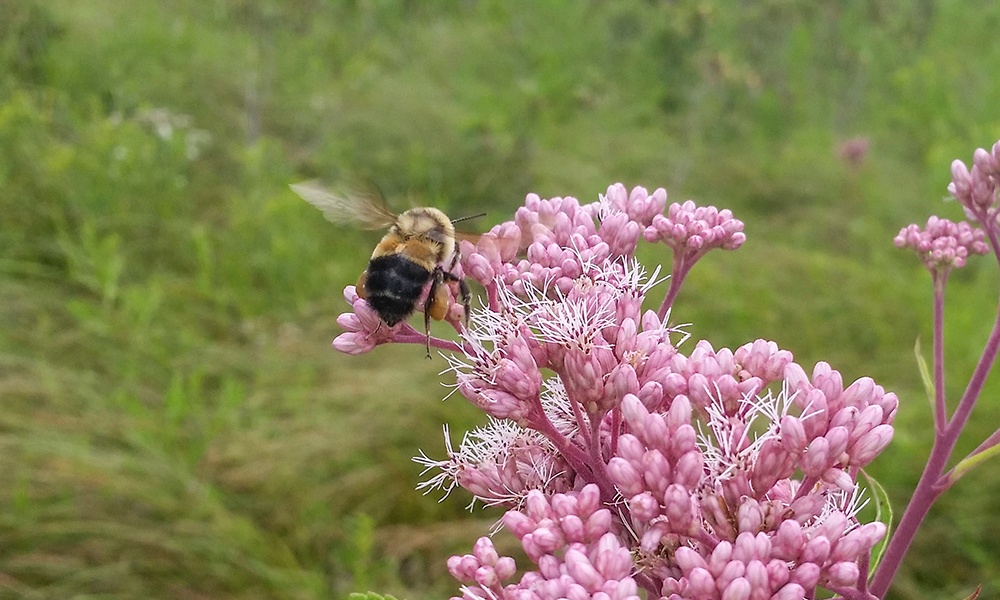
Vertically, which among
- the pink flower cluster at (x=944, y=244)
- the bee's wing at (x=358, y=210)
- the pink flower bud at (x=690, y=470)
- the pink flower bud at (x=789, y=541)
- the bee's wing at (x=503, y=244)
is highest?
the bee's wing at (x=358, y=210)

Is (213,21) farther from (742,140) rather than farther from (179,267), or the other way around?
(742,140)

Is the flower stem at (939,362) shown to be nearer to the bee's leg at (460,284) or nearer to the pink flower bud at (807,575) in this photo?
the pink flower bud at (807,575)

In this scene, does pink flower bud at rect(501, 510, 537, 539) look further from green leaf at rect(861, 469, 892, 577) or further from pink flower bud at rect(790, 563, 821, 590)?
green leaf at rect(861, 469, 892, 577)

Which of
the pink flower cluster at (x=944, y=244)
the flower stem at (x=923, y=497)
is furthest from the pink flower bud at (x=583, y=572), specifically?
the pink flower cluster at (x=944, y=244)

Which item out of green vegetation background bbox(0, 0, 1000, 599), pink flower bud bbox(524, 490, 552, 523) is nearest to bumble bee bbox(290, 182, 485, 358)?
pink flower bud bbox(524, 490, 552, 523)

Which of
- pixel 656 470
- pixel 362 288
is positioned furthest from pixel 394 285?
pixel 656 470

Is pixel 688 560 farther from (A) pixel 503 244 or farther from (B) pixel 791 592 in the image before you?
(A) pixel 503 244
